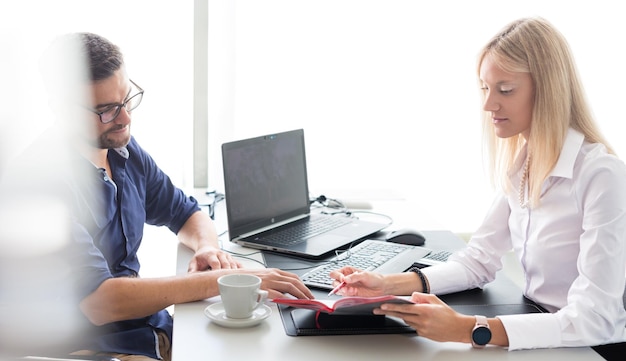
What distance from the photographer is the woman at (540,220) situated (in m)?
1.38

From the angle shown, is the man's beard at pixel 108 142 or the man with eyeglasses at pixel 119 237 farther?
the man's beard at pixel 108 142

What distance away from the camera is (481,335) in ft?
4.47

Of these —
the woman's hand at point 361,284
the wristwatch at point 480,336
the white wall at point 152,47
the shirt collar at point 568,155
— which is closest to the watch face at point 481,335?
the wristwatch at point 480,336

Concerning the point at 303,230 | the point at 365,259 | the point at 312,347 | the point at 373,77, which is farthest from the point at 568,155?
the point at 373,77

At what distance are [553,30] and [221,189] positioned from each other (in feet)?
5.06

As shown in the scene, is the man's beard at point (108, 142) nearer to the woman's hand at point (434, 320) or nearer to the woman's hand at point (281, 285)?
the woman's hand at point (281, 285)

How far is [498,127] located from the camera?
1.69m

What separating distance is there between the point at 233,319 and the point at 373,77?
5.50 feet

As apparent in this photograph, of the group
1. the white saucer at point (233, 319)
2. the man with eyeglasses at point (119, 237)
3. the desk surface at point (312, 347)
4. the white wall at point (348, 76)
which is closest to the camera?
the desk surface at point (312, 347)

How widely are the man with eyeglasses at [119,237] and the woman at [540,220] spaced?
0.34 meters

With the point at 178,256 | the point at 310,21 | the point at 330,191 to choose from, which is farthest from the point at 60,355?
the point at 310,21

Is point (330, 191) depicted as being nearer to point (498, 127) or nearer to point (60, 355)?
point (498, 127)

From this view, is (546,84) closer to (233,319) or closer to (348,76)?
(233,319)

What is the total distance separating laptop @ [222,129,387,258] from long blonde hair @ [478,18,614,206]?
640mm
